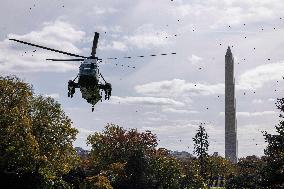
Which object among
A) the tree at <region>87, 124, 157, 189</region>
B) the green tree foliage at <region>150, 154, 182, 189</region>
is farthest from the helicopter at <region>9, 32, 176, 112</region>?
the green tree foliage at <region>150, 154, 182, 189</region>

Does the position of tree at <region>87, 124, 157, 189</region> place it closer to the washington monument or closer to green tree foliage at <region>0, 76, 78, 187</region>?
green tree foliage at <region>0, 76, 78, 187</region>

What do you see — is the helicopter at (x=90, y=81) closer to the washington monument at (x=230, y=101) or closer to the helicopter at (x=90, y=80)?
the helicopter at (x=90, y=80)

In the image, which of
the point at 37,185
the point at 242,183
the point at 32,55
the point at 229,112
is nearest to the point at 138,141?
the point at 242,183

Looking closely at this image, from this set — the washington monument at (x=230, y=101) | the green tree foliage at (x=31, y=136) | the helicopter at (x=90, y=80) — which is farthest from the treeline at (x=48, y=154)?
the washington monument at (x=230, y=101)

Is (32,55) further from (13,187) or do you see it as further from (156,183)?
(156,183)

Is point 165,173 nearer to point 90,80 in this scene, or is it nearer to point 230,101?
point 230,101

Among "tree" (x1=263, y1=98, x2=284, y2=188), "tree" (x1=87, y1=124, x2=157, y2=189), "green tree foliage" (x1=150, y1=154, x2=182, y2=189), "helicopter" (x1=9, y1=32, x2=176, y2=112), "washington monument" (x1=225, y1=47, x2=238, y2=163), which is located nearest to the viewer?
"helicopter" (x1=9, y1=32, x2=176, y2=112)

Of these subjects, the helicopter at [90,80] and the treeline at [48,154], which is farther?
the treeline at [48,154]
